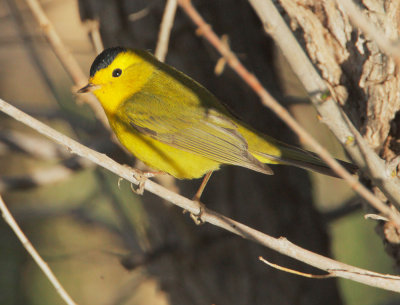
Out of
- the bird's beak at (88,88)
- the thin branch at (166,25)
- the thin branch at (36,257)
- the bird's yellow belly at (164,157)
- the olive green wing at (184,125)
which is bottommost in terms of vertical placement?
the thin branch at (36,257)

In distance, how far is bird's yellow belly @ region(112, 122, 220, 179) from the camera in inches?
115

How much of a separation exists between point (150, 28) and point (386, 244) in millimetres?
1859

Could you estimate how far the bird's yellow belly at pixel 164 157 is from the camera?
2914mm

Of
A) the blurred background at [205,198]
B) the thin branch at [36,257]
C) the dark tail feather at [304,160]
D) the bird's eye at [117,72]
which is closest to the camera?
the thin branch at [36,257]

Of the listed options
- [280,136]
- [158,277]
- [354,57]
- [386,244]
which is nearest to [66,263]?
[158,277]

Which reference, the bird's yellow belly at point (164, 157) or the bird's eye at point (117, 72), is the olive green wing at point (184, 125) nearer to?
the bird's yellow belly at point (164, 157)

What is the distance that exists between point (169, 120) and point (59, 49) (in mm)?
769

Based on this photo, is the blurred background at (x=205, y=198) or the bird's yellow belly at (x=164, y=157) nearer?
the bird's yellow belly at (x=164, y=157)

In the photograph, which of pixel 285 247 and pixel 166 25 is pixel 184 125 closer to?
pixel 166 25

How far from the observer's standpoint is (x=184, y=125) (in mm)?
3074

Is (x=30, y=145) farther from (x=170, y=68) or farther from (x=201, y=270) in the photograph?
(x=201, y=270)

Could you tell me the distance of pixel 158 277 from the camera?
348 cm

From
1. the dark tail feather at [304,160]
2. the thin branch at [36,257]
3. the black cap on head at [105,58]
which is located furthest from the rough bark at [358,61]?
the thin branch at [36,257]

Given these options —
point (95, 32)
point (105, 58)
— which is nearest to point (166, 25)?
point (105, 58)
